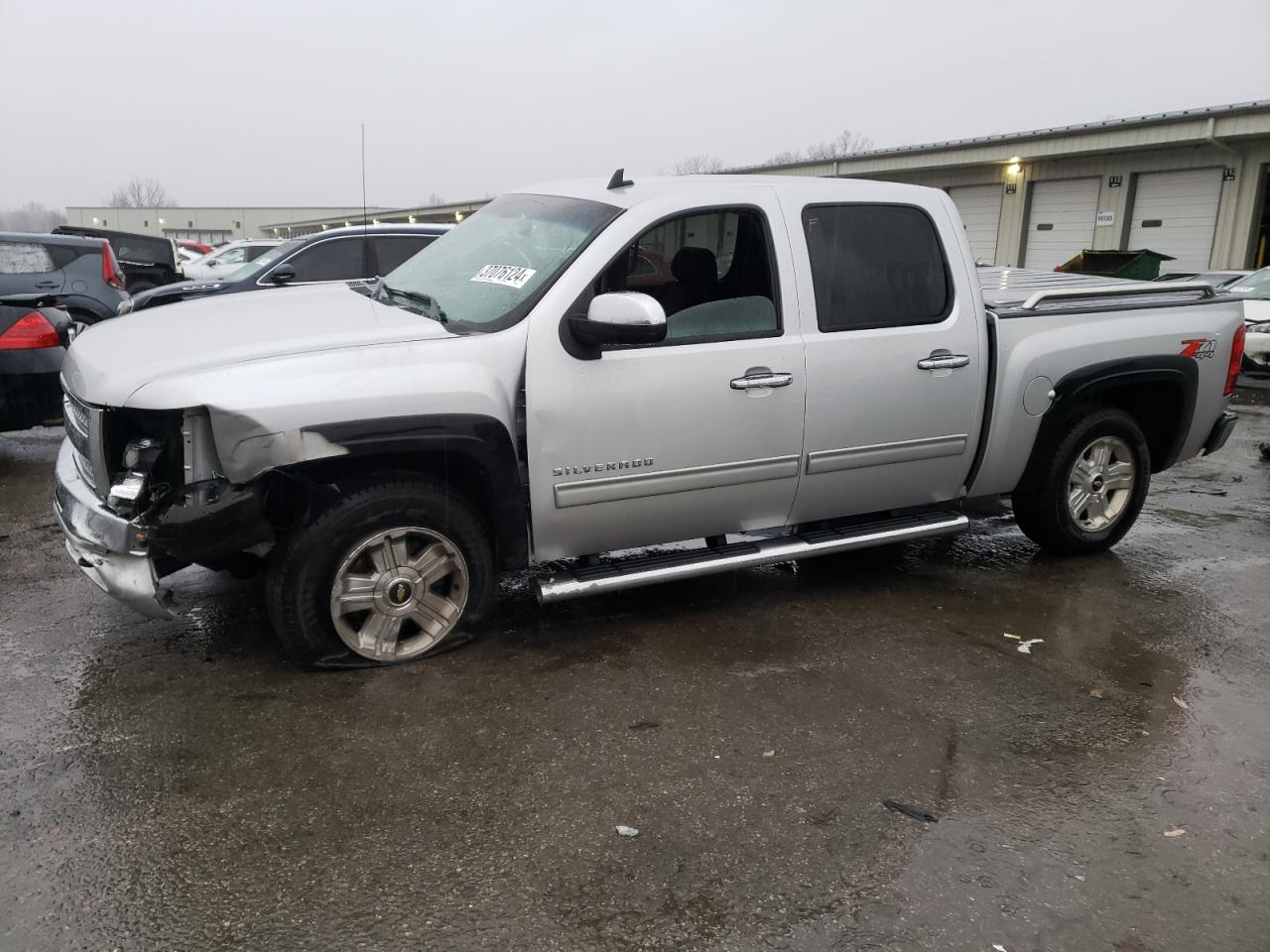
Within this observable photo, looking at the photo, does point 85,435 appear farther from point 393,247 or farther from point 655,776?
point 393,247

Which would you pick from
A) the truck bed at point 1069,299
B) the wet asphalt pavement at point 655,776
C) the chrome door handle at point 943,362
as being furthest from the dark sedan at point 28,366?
the truck bed at point 1069,299

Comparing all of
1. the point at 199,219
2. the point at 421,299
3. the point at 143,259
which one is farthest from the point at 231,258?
the point at 199,219

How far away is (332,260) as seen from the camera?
934cm

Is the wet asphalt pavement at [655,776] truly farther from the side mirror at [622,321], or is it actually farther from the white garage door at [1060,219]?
the white garage door at [1060,219]

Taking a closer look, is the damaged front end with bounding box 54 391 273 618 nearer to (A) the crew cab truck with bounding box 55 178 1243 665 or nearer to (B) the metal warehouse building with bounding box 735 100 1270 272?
(A) the crew cab truck with bounding box 55 178 1243 665

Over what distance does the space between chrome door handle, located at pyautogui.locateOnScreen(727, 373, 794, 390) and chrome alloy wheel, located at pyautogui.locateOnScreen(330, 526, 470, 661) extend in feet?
4.39

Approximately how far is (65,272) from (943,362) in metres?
9.55

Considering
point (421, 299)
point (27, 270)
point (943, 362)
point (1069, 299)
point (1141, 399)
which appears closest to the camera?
point (421, 299)

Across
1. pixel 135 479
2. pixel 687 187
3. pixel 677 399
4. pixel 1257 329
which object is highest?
pixel 687 187

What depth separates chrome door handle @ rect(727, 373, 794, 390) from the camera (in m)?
4.02

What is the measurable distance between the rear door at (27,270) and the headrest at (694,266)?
8.34m

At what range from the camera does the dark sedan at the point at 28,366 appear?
6.50 metres

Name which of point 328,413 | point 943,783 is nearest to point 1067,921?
point 943,783

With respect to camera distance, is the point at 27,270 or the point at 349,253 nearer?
the point at 349,253
